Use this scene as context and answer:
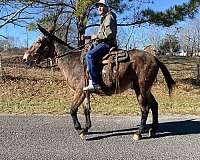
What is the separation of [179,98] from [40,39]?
360 inches

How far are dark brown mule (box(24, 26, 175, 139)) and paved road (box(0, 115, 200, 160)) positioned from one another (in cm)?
Answer: 42

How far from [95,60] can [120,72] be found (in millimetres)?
597

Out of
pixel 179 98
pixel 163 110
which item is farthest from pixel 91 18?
pixel 163 110

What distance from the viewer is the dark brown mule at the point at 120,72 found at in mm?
8680

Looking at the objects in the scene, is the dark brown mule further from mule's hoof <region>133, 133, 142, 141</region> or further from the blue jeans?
the blue jeans

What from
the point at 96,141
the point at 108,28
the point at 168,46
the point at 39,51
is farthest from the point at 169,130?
the point at 168,46

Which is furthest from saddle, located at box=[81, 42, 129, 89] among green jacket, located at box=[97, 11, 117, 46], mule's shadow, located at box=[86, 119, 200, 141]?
mule's shadow, located at box=[86, 119, 200, 141]

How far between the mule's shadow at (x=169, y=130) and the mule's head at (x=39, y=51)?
2050 mm

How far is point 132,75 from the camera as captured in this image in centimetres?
877

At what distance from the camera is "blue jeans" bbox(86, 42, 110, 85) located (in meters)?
8.52

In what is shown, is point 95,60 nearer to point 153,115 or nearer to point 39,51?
point 39,51

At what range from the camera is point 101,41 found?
28.4 ft

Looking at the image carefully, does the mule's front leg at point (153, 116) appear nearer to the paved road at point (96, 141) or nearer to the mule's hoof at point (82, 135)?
the paved road at point (96, 141)

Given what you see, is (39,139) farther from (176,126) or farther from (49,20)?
(49,20)
